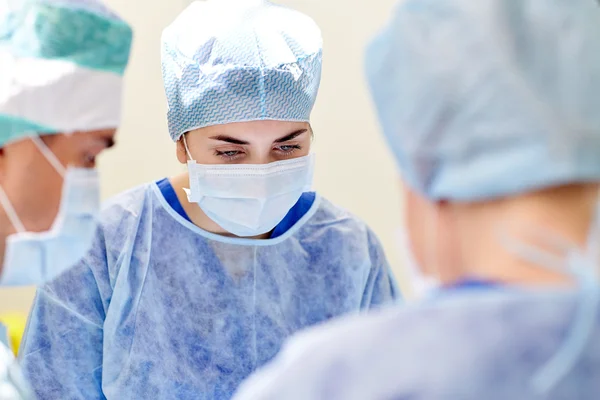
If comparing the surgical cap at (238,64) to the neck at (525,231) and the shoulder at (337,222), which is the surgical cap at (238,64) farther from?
the neck at (525,231)

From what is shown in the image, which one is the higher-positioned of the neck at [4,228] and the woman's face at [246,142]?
the neck at [4,228]

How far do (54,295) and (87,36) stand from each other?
2.11ft

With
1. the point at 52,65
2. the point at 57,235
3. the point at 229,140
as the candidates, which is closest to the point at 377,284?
the point at 229,140

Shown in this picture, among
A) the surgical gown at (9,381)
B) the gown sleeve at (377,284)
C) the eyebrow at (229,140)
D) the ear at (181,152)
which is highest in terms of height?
the eyebrow at (229,140)

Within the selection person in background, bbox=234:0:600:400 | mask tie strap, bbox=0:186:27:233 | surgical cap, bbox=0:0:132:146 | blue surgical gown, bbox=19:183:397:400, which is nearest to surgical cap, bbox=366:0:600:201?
person in background, bbox=234:0:600:400

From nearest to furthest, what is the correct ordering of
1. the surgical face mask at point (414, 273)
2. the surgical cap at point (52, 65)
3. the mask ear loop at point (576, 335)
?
the mask ear loop at point (576, 335), the surgical face mask at point (414, 273), the surgical cap at point (52, 65)

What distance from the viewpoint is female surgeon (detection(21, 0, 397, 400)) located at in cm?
152

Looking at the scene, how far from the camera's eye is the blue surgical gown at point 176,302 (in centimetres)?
152

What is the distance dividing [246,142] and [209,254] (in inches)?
11.0

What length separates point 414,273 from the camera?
0.97 m

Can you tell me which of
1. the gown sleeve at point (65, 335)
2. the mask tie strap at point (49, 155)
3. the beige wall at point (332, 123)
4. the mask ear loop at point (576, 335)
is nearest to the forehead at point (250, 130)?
the gown sleeve at point (65, 335)

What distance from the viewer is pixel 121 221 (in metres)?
1.60

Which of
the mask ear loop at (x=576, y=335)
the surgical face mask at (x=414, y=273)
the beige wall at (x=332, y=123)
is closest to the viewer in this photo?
the mask ear loop at (x=576, y=335)

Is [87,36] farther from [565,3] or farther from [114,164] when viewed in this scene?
[114,164]
